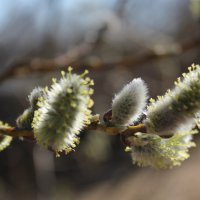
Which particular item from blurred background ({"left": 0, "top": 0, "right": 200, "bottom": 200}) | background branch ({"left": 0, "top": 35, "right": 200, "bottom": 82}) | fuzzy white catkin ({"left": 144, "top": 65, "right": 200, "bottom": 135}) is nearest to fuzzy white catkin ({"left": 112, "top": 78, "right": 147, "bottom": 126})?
fuzzy white catkin ({"left": 144, "top": 65, "right": 200, "bottom": 135})

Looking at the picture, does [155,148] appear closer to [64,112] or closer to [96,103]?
[64,112]

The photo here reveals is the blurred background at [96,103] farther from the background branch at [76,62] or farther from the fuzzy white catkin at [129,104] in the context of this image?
the fuzzy white catkin at [129,104]

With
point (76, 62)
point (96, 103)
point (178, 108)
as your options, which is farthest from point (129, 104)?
point (96, 103)

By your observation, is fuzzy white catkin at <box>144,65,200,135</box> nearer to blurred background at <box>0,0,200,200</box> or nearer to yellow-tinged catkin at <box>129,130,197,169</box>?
yellow-tinged catkin at <box>129,130,197,169</box>

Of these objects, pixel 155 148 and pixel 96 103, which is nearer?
pixel 155 148

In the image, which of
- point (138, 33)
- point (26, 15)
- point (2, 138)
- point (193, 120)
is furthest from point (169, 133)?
point (26, 15)

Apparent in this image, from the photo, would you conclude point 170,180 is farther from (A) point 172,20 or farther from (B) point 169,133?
(B) point 169,133

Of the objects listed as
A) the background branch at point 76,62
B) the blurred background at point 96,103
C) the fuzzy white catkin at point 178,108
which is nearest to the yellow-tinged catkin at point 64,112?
the fuzzy white catkin at point 178,108

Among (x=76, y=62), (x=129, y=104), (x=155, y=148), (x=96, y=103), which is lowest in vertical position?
(x=155, y=148)
